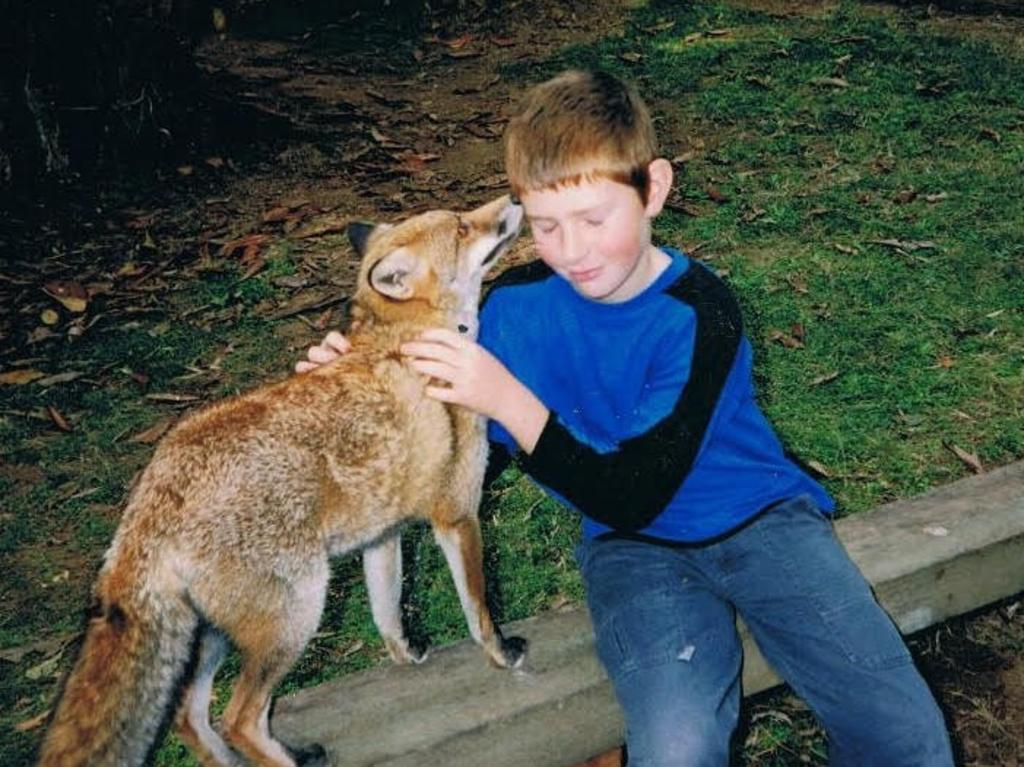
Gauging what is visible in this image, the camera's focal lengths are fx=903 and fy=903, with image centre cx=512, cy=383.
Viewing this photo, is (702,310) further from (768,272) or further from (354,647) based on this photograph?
(768,272)

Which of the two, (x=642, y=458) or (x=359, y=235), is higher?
(x=359, y=235)

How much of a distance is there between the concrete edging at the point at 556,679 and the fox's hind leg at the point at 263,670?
7 centimetres

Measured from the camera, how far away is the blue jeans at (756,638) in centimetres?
284

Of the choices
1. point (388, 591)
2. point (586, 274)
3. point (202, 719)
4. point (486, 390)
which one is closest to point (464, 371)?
point (486, 390)

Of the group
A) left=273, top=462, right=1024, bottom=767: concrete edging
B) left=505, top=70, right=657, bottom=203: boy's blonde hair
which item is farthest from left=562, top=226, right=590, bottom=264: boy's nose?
left=273, top=462, right=1024, bottom=767: concrete edging

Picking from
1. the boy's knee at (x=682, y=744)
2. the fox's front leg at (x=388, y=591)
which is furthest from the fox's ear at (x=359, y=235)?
the boy's knee at (x=682, y=744)

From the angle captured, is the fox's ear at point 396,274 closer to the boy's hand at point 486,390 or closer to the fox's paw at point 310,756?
the boy's hand at point 486,390

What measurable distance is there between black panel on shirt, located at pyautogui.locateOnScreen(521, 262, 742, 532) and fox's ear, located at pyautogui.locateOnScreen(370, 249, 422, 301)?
1010mm

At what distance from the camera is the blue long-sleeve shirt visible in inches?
124

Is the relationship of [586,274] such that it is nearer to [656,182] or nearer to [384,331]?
[656,182]

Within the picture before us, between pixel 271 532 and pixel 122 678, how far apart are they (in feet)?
2.13

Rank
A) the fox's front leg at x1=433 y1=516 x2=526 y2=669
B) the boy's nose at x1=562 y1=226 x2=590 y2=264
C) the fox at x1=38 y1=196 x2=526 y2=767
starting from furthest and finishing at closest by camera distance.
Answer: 1. the fox's front leg at x1=433 y1=516 x2=526 y2=669
2. the boy's nose at x1=562 y1=226 x2=590 y2=264
3. the fox at x1=38 y1=196 x2=526 y2=767

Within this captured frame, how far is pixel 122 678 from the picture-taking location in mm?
2840

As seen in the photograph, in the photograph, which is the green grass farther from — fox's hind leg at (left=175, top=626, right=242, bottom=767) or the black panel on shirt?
the black panel on shirt
